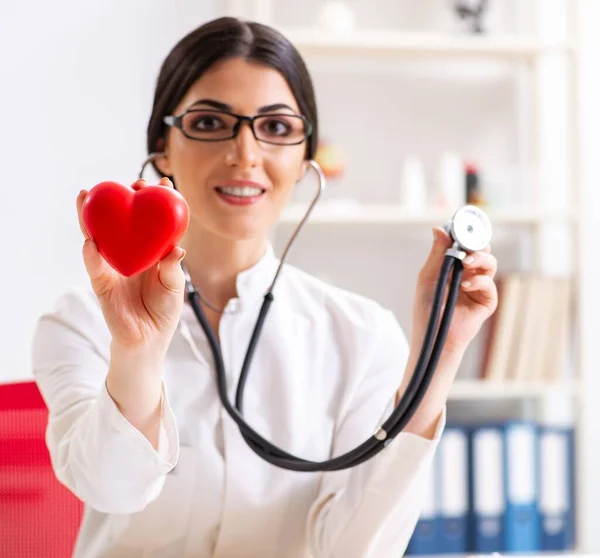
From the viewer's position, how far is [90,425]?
3.27ft

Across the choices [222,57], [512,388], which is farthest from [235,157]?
[512,388]

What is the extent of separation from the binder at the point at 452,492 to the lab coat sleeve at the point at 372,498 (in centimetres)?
118

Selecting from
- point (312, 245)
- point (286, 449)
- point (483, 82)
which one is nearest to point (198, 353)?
point (286, 449)

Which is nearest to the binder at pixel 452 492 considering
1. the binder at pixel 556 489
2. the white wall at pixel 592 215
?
the binder at pixel 556 489

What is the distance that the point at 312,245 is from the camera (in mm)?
2762

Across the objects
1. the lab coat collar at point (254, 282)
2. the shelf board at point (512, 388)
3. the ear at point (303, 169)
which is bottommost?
the shelf board at point (512, 388)

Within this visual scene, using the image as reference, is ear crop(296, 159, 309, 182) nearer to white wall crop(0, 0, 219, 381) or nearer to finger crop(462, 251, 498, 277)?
finger crop(462, 251, 498, 277)

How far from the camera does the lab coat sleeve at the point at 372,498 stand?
43.4 inches

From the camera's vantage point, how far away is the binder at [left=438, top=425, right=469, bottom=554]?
7.84 feet

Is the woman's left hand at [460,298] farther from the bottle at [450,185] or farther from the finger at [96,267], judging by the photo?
the bottle at [450,185]

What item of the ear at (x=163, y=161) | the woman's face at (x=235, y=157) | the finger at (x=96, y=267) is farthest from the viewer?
the ear at (x=163, y=161)

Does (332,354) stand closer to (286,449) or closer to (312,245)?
(286,449)

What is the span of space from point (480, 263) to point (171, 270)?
38cm

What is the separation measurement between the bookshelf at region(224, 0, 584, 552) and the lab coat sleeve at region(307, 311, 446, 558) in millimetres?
1380
